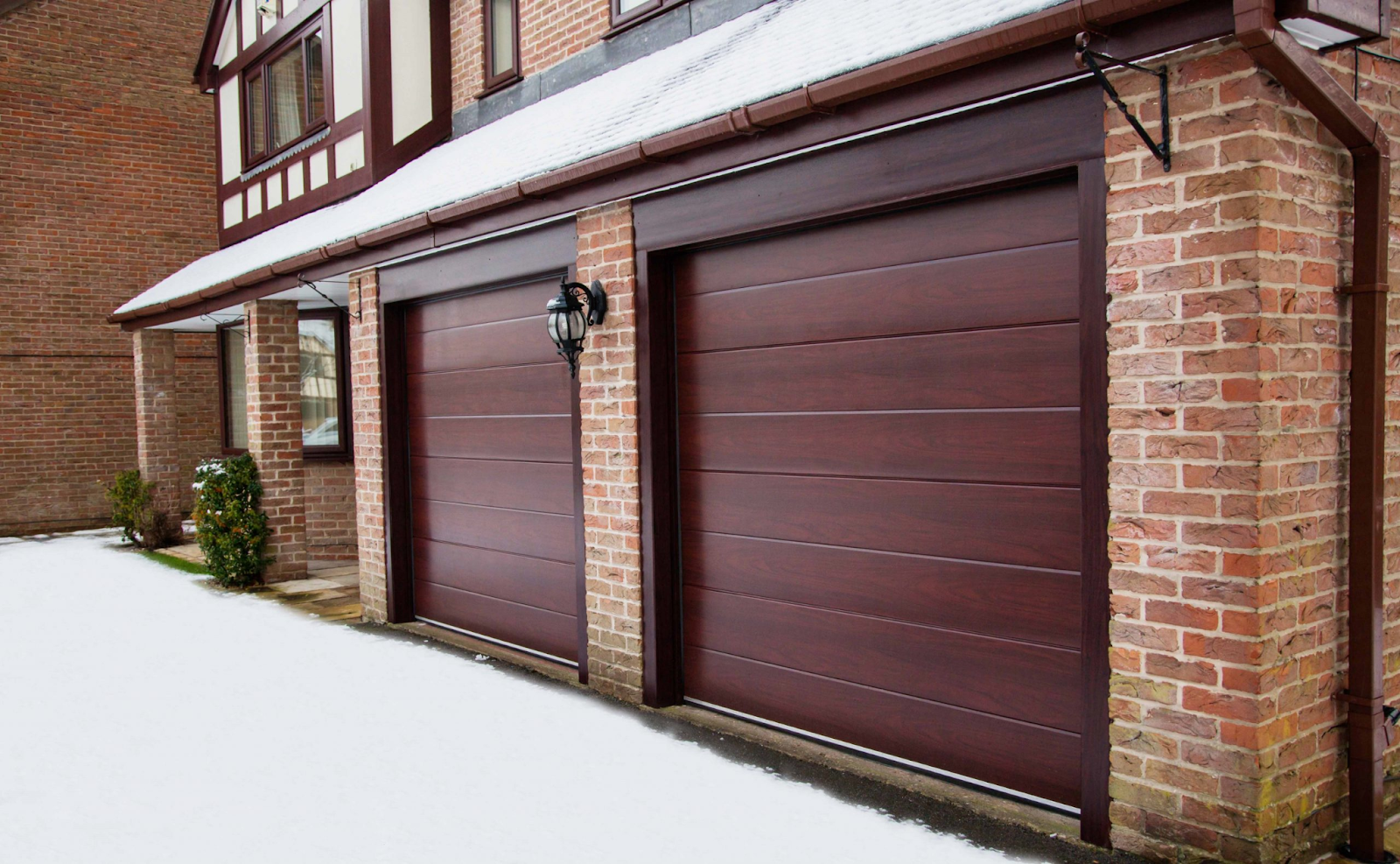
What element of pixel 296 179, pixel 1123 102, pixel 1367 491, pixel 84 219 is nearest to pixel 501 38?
pixel 296 179

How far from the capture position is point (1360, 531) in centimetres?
335

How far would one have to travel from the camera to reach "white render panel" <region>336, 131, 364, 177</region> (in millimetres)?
9594

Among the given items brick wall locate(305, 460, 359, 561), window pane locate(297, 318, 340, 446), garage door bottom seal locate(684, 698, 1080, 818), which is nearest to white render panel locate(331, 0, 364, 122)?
window pane locate(297, 318, 340, 446)

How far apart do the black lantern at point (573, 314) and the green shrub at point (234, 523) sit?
17.0 feet

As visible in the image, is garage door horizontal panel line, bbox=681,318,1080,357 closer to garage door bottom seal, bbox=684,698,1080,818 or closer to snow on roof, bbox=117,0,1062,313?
snow on roof, bbox=117,0,1062,313

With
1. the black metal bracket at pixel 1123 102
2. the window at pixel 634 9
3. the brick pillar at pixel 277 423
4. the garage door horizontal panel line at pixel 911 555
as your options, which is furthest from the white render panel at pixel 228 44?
the black metal bracket at pixel 1123 102

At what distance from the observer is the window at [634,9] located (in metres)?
6.86

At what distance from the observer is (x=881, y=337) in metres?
4.30

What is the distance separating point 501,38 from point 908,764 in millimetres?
6923

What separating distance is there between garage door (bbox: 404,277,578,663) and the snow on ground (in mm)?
473

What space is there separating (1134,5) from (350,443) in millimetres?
9589

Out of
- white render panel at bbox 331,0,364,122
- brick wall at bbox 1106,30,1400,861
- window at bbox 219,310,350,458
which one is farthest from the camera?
window at bbox 219,310,350,458

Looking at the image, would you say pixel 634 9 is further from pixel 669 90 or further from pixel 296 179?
pixel 296 179

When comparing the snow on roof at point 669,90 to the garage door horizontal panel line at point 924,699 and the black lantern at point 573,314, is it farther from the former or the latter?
the garage door horizontal panel line at point 924,699
